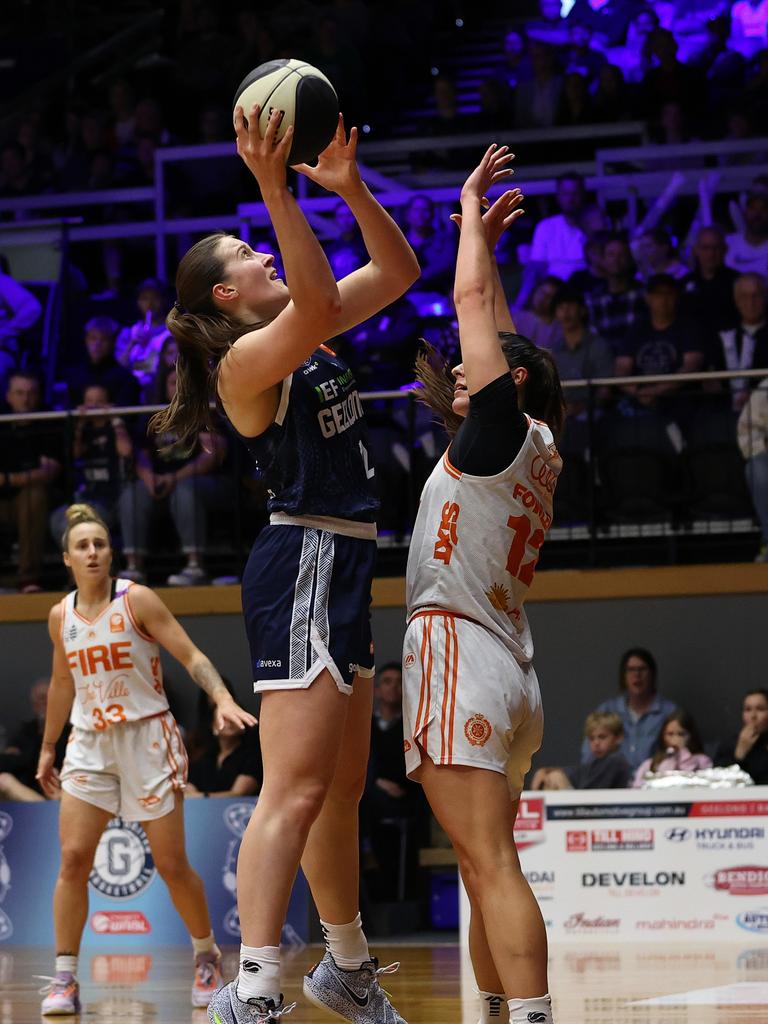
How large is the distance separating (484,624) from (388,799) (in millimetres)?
6065

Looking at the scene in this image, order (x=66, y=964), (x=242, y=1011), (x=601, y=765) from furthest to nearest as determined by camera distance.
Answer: (x=601, y=765)
(x=66, y=964)
(x=242, y=1011)

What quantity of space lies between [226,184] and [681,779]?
279 inches

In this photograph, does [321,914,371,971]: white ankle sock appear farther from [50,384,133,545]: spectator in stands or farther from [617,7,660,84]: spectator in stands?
[617,7,660,84]: spectator in stands

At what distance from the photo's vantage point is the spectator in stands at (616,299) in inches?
407

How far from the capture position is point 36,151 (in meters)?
14.3

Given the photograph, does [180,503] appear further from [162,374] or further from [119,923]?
[119,923]

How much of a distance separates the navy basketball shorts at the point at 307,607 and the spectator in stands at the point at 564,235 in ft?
24.7

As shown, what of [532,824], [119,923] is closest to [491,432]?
[532,824]

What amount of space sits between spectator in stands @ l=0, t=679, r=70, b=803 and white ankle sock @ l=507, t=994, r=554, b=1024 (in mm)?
6674

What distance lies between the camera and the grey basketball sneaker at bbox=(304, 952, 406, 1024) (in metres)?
4.06

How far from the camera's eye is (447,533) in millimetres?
3832

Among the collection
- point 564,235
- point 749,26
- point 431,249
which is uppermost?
point 749,26

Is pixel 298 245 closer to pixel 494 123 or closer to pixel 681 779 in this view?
pixel 681 779

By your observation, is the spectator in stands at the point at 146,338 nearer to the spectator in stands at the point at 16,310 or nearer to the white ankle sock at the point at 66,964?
the spectator in stands at the point at 16,310
